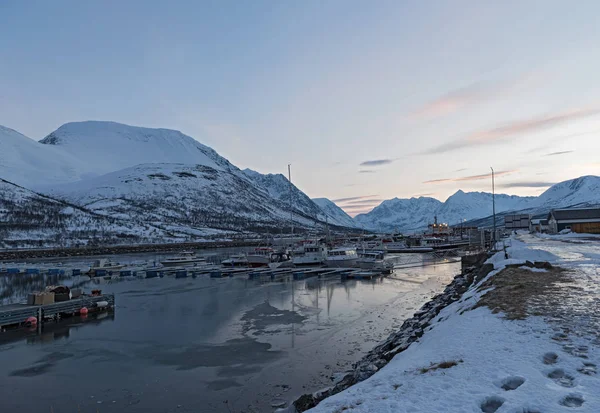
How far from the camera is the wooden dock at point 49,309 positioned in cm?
2692

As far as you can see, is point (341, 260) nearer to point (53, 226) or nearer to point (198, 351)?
point (198, 351)

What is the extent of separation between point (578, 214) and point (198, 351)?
107 meters

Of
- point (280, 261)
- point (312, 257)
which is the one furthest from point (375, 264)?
point (280, 261)

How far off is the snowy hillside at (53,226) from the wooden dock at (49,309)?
111m

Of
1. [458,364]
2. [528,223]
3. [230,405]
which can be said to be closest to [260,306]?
[230,405]

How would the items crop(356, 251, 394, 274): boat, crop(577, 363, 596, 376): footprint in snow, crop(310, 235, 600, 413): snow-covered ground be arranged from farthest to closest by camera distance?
1. crop(356, 251, 394, 274): boat
2. crop(577, 363, 596, 376): footprint in snow
3. crop(310, 235, 600, 413): snow-covered ground

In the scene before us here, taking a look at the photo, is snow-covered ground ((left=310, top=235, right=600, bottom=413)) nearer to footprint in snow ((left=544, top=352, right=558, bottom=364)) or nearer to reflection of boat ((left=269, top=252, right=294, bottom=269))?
footprint in snow ((left=544, top=352, right=558, bottom=364))

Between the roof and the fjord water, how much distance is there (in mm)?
81258

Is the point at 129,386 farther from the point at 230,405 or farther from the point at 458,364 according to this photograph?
the point at 458,364

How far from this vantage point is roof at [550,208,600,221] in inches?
3841

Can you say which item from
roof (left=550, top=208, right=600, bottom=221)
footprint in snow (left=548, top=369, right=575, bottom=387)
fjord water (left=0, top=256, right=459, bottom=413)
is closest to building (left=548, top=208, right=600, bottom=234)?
roof (left=550, top=208, right=600, bottom=221)

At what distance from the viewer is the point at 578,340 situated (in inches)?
420

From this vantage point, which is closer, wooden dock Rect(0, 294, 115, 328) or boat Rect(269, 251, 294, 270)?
wooden dock Rect(0, 294, 115, 328)

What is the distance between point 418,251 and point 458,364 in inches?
3812
